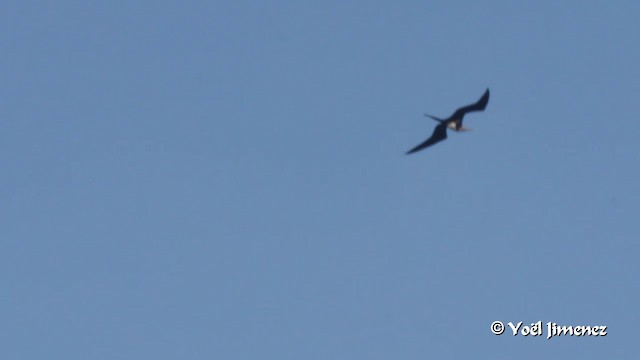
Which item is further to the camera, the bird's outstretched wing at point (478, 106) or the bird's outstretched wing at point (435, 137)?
the bird's outstretched wing at point (435, 137)

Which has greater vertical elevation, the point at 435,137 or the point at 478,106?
the point at 435,137

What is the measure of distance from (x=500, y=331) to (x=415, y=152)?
11.5 metres

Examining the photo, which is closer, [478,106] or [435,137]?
[478,106]

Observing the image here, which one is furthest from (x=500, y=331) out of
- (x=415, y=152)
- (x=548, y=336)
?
(x=415, y=152)

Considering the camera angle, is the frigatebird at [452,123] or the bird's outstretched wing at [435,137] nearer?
the frigatebird at [452,123]

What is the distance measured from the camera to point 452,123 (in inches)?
3014

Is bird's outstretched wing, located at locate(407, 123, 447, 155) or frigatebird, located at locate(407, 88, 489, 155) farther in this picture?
bird's outstretched wing, located at locate(407, 123, 447, 155)

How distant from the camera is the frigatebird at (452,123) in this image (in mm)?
74625

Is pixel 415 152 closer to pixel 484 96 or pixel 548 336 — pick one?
pixel 484 96

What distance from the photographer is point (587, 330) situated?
223ft

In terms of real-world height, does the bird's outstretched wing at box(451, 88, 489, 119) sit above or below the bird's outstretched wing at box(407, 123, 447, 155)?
below

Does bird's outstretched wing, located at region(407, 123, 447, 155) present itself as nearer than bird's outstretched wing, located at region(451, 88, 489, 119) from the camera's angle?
No

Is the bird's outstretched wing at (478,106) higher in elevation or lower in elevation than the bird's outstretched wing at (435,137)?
lower

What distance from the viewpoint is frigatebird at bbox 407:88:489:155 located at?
74625 millimetres
